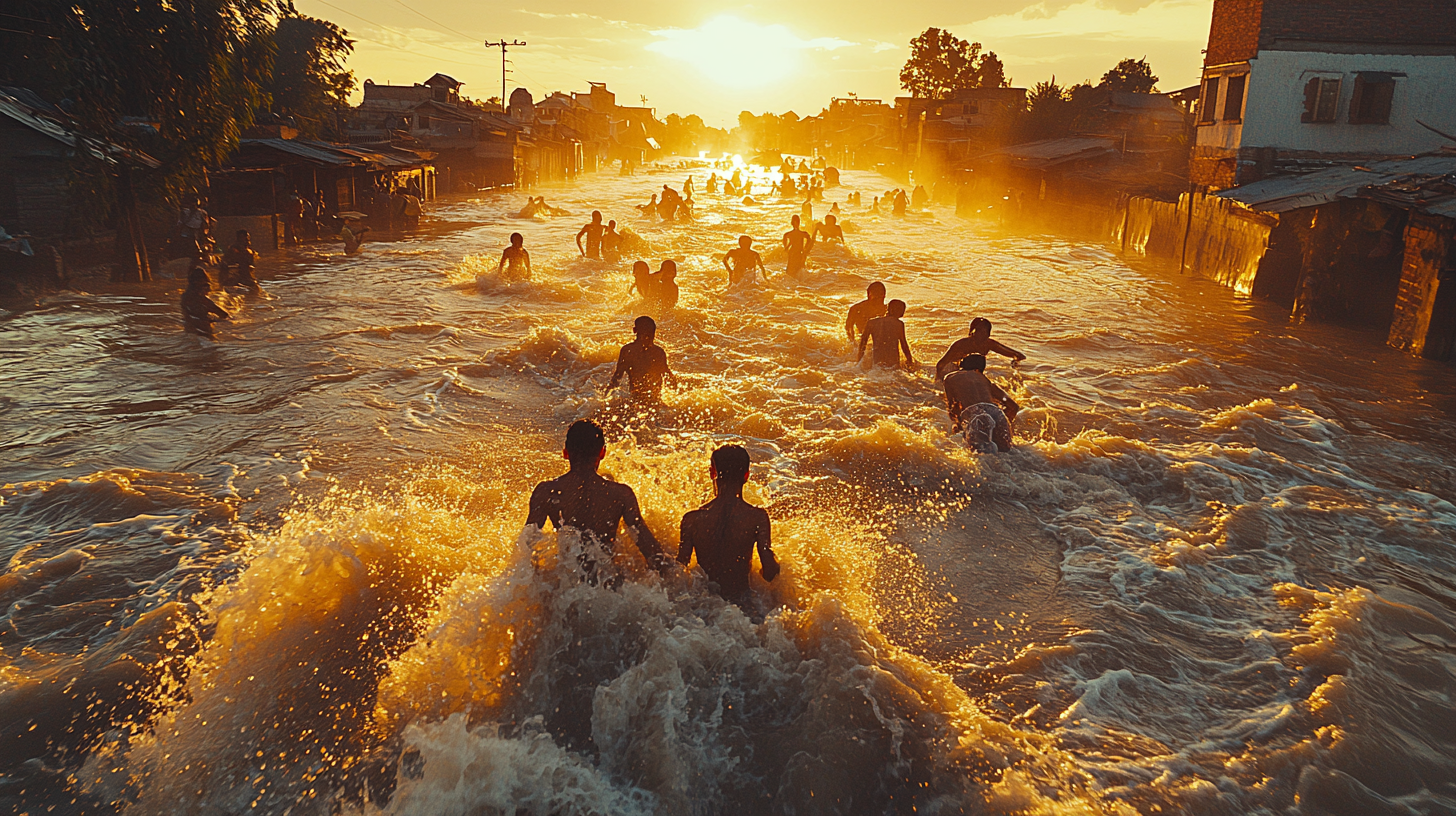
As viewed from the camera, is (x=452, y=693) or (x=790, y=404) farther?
(x=790, y=404)

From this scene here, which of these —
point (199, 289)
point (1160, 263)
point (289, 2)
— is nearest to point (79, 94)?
point (289, 2)

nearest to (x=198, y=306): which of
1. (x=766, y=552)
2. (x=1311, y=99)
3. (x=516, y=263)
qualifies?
(x=516, y=263)

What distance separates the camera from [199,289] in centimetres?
1177

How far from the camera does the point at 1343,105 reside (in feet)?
70.0

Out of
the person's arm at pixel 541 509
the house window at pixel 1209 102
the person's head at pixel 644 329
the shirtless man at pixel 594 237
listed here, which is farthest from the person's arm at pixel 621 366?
the house window at pixel 1209 102

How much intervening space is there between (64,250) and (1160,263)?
26.0 m

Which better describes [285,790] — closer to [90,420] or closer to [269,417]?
[269,417]

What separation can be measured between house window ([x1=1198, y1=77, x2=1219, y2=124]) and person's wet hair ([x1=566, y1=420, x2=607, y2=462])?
83.1 feet

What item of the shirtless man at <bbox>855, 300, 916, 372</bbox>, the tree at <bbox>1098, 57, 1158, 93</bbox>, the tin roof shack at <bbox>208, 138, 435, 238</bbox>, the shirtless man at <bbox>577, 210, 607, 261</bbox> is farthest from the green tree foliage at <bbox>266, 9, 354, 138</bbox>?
the tree at <bbox>1098, 57, 1158, 93</bbox>

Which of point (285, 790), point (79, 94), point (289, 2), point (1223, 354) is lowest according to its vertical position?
point (285, 790)

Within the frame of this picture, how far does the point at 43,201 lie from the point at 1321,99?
95.4 feet

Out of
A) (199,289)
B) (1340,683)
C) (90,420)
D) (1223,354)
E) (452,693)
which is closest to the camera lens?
(452,693)

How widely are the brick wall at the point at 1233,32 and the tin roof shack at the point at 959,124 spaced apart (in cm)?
2690

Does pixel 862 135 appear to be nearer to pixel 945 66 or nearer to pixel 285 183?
pixel 945 66
